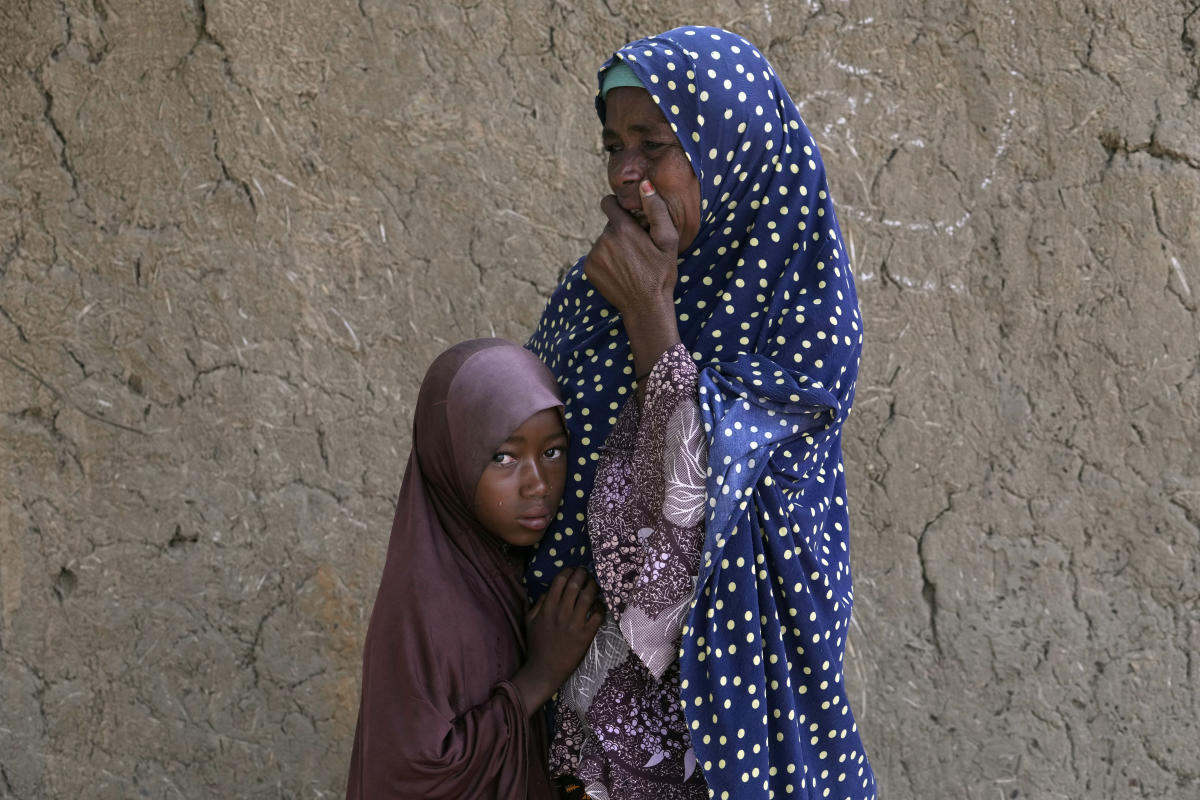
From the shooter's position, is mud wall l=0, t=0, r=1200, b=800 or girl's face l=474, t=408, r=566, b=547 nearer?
girl's face l=474, t=408, r=566, b=547

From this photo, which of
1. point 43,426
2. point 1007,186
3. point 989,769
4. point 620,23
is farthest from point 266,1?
point 989,769

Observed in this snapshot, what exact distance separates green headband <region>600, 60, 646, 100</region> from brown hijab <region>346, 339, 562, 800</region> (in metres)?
0.45

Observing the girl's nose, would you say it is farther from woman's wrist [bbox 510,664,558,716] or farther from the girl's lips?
woman's wrist [bbox 510,664,558,716]

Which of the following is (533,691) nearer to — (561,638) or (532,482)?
(561,638)

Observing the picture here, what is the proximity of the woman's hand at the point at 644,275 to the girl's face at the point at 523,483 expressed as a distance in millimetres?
192

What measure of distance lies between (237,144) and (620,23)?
101 centimetres

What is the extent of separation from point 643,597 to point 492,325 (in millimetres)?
1360

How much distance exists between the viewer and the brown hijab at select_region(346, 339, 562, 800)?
1737 mm

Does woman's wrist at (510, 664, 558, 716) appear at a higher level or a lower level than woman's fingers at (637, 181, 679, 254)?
lower

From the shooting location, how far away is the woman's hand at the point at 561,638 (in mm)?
1781

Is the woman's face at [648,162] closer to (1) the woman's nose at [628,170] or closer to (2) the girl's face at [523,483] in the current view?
(1) the woman's nose at [628,170]

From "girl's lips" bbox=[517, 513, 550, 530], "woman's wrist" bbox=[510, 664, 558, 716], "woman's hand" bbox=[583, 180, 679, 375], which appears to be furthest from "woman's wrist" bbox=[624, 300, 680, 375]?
"woman's wrist" bbox=[510, 664, 558, 716]

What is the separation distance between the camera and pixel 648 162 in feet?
5.77

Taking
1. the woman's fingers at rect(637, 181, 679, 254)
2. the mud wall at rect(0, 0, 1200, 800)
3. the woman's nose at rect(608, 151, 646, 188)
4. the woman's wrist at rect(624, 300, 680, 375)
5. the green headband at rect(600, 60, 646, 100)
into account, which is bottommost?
the mud wall at rect(0, 0, 1200, 800)
